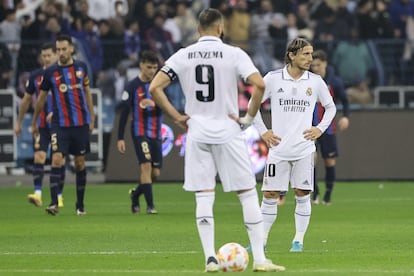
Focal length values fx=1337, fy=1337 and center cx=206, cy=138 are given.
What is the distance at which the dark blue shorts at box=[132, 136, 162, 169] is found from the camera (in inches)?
783

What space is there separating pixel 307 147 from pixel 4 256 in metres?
3.37

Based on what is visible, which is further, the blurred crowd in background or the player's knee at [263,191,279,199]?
the blurred crowd in background

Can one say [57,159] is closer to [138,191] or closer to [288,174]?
[138,191]

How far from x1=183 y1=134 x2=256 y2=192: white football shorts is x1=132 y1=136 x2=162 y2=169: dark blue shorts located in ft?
26.7

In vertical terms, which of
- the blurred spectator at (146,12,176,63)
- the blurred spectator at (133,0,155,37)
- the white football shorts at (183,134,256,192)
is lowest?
the white football shorts at (183,134,256,192)

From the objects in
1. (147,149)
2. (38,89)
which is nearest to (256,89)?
(147,149)

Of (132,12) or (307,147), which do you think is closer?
(307,147)

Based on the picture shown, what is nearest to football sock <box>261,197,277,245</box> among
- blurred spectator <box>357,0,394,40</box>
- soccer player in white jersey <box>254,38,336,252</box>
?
soccer player in white jersey <box>254,38,336,252</box>

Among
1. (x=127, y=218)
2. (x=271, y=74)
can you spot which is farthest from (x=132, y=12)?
(x=271, y=74)

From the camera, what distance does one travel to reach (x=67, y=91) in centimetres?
1930

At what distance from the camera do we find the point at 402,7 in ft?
107

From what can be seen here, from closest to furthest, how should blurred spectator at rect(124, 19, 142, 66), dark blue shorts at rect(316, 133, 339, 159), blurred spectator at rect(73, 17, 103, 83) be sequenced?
dark blue shorts at rect(316, 133, 339, 159), blurred spectator at rect(73, 17, 103, 83), blurred spectator at rect(124, 19, 142, 66)

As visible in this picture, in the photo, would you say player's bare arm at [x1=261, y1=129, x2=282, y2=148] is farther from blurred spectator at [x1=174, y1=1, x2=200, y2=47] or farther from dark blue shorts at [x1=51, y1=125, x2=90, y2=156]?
blurred spectator at [x1=174, y1=1, x2=200, y2=47]

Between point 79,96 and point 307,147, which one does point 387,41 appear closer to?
point 79,96
